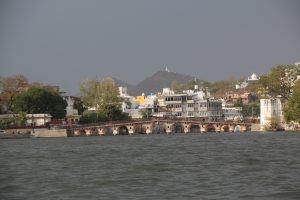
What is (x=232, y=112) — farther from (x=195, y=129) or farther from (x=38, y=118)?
(x=38, y=118)

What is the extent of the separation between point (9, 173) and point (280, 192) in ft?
45.5

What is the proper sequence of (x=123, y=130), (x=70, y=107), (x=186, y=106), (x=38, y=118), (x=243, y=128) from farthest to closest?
(x=186, y=106), (x=70, y=107), (x=123, y=130), (x=243, y=128), (x=38, y=118)

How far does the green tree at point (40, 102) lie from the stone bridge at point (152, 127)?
3407mm

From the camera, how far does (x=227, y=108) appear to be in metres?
161

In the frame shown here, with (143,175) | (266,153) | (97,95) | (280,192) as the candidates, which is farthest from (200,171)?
(97,95)

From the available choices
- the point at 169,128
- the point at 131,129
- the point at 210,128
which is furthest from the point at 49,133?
the point at 210,128

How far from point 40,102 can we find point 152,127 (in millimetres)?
17290

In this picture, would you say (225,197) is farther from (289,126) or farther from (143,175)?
(289,126)

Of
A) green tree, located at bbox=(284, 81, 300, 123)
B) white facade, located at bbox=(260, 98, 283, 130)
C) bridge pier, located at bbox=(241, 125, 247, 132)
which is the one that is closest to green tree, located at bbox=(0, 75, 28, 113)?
bridge pier, located at bbox=(241, 125, 247, 132)

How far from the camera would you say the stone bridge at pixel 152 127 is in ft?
352

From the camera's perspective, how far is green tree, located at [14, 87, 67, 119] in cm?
10144

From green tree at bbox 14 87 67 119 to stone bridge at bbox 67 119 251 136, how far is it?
341 cm

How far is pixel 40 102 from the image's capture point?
104 m

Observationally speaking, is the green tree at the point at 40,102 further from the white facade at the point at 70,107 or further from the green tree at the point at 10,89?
the white facade at the point at 70,107
